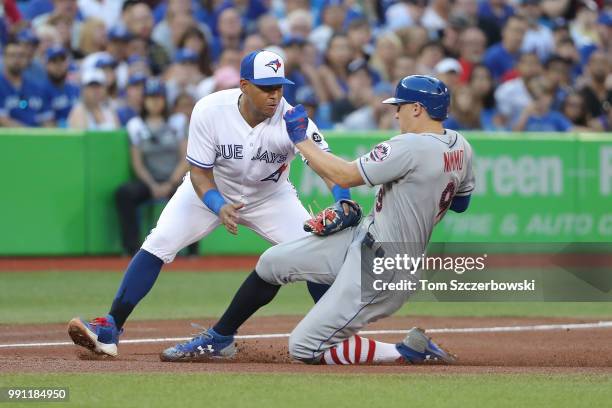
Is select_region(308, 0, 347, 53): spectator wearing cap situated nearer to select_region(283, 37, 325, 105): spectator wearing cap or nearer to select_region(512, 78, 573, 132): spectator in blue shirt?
select_region(283, 37, 325, 105): spectator wearing cap

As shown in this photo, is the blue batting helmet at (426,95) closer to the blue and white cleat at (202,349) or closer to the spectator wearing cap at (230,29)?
the blue and white cleat at (202,349)

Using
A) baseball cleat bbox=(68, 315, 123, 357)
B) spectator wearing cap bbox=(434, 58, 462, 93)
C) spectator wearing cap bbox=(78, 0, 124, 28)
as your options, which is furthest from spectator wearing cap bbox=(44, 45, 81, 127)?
baseball cleat bbox=(68, 315, 123, 357)

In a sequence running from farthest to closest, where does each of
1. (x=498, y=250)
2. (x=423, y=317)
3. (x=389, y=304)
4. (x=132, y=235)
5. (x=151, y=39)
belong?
(x=151, y=39), (x=498, y=250), (x=132, y=235), (x=423, y=317), (x=389, y=304)

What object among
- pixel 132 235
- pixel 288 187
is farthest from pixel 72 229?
pixel 288 187

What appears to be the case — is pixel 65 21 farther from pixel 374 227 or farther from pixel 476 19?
pixel 374 227

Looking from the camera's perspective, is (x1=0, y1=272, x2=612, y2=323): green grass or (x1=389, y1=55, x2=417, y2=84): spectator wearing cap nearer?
(x1=0, y1=272, x2=612, y2=323): green grass

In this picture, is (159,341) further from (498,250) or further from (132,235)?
(498,250)
